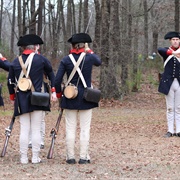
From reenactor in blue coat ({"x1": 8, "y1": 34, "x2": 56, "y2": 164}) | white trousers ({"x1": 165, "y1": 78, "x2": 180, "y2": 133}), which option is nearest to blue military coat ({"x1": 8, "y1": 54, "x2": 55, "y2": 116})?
reenactor in blue coat ({"x1": 8, "y1": 34, "x2": 56, "y2": 164})

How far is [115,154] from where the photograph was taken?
399 inches

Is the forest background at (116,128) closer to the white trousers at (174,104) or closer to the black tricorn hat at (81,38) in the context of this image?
the white trousers at (174,104)

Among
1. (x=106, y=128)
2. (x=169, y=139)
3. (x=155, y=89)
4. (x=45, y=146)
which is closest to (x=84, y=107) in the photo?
(x=45, y=146)

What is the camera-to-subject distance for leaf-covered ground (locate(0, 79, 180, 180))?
321 inches

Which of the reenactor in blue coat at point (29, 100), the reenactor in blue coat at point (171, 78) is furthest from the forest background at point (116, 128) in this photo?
the reenactor in blue coat at point (171, 78)

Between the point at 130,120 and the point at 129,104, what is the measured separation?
5571 mm

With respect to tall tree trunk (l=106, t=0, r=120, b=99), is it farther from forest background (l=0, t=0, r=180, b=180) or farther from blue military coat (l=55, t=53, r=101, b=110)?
blue military coat (l=55, t=53, r=101, b=110)

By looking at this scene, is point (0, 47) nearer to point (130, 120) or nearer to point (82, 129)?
point (130, 120)

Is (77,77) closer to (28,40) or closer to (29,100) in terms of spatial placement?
(29,100)

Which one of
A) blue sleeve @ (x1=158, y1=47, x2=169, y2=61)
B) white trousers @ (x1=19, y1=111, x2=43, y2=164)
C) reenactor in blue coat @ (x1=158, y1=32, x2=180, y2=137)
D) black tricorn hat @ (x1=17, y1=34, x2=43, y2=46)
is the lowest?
white trousers @ (x1=19, y1=111, x2=43, y2=164)

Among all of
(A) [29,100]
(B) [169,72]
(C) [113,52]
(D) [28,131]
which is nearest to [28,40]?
(A) [29,100]

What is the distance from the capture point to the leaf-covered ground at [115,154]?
8146mm

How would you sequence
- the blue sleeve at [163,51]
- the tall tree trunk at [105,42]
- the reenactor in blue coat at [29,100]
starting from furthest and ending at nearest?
the tall tree trunk at [105,42], the blue sleeve at [163,51], the reenactor in blue coat at [29,100]

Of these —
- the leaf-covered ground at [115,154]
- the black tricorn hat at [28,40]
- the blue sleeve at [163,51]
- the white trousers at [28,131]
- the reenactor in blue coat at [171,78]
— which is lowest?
the leaf-covered ground at [115,154]
